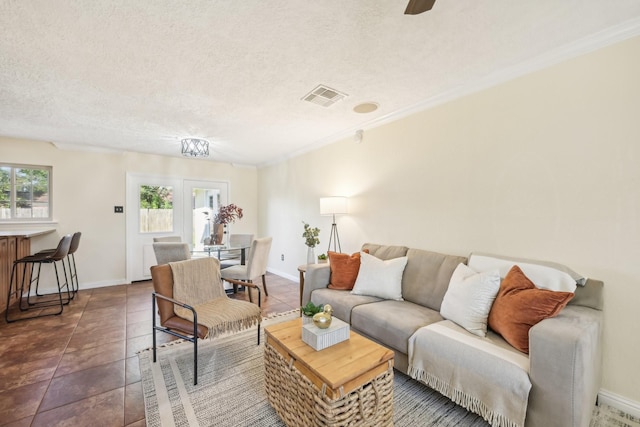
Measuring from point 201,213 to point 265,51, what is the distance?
4.13m

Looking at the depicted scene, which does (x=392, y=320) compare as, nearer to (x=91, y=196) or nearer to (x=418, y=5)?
(x=418, y=5)

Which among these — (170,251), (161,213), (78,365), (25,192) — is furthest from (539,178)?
(25,192)

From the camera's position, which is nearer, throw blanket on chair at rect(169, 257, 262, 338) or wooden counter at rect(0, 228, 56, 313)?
throw blanket on chair at rect(169, 257, 262, 338)

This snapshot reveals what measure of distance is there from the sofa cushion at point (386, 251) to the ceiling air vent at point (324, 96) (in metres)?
1.63

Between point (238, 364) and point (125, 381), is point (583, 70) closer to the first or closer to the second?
point (238, 364)

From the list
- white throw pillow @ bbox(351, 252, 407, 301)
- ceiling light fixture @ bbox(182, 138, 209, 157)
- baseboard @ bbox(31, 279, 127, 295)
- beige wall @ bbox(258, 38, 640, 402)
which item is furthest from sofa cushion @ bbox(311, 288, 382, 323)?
baseboard @ bbox(31, 279, 127, 295)

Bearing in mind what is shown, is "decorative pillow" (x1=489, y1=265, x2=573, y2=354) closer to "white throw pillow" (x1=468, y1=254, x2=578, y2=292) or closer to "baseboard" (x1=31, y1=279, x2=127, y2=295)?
"white throw pillow" (x1=468, y1=254, x2=578, y2=292)

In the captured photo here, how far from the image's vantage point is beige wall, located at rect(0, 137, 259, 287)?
3980 millimetres

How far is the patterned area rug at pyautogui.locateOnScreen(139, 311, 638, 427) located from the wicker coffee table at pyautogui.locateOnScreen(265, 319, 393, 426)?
0.21 metres

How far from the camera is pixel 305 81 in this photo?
226 centimetres

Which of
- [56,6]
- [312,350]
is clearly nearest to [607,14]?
[312,350]

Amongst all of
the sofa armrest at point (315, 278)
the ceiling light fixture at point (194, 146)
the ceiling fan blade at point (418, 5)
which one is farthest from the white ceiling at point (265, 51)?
the sofa armrest at point (315, 278)

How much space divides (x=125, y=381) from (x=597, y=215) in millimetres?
3510

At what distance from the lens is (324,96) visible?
2.55m
